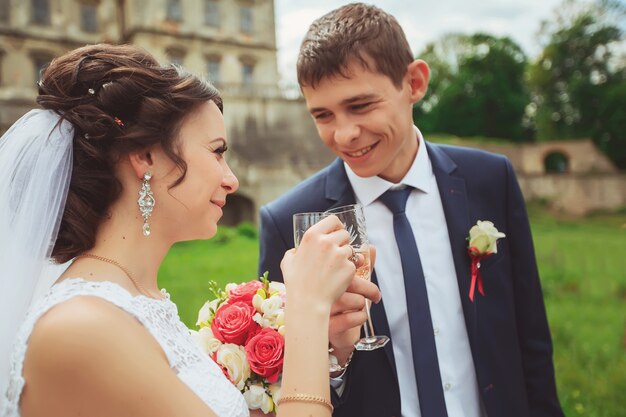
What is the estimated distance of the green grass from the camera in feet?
19.1

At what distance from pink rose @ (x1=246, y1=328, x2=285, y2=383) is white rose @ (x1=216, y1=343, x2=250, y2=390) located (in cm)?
5

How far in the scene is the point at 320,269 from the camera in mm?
1690

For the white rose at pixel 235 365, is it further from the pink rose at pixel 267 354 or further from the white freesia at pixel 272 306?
the white freesia at pixel 272 306

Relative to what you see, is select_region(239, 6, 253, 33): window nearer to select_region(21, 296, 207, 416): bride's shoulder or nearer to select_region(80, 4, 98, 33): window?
select_region(80, 4, 98, 33): window

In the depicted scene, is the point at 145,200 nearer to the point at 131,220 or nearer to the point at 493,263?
the point at 131,220

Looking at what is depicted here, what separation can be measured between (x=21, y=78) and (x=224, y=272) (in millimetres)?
22497

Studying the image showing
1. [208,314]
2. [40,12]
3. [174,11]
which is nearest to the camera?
[208,314]

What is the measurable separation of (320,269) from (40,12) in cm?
3217

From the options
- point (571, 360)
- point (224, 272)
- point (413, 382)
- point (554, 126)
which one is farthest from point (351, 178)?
point (554, 126)

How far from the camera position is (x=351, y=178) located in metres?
2.77

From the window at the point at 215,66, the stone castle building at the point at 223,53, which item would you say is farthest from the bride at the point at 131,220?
the window at the point at 215,66

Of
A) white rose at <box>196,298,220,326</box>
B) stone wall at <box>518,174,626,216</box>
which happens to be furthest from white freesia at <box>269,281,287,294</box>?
stone wall at <box>518,174,626,216</box>

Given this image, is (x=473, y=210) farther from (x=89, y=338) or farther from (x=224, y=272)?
(x=224, y=272)

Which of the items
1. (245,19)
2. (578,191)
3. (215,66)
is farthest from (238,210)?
(578,191)
